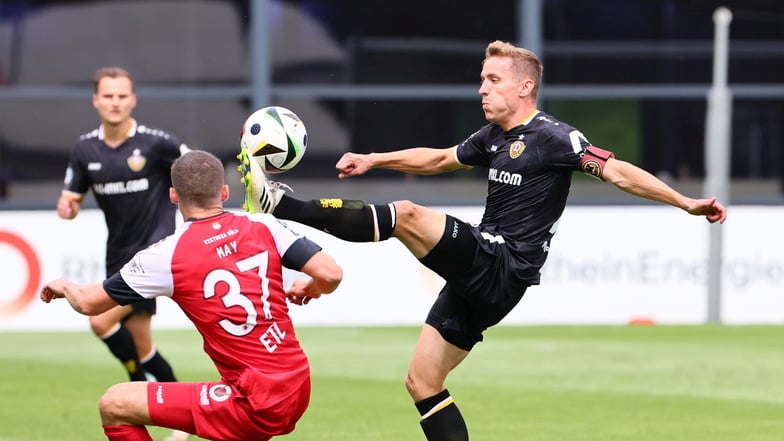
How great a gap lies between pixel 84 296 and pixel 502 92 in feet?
8.02

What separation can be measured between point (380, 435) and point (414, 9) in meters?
13.9

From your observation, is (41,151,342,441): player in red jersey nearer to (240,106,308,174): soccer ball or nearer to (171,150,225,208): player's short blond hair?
(171,150,225,208): player's short blond hair

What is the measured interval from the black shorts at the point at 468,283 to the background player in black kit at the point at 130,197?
2411mm

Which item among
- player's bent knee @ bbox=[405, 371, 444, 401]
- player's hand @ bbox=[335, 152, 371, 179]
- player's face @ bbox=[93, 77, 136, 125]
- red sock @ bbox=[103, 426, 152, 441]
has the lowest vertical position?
player's bent knee @ bbox=[405, 371, 444, 401]

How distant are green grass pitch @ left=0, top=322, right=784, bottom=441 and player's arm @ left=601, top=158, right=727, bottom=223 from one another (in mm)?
2195

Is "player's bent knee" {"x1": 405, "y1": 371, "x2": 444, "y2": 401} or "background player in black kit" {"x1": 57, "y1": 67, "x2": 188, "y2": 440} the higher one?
"background player in black kit" {"x1": 57, "y1": 67, "x2": 188, "y2": 440}

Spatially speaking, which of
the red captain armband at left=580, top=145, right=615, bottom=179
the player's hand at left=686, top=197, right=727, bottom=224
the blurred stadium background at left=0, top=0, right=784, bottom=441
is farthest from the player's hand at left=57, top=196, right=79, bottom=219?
the player's hand at left=686, top=197, right=727, bottom=224

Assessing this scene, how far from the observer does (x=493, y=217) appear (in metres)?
6.73

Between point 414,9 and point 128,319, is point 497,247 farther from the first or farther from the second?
point 414,9

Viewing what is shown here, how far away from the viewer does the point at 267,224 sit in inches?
216

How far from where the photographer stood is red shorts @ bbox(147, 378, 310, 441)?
5.40m

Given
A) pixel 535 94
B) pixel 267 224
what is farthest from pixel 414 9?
pixel 267 224

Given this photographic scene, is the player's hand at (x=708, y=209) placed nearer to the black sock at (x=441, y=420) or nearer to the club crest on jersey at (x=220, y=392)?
the black sock at (x=441, y=420)

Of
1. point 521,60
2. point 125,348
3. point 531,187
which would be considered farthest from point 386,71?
point 531,187
